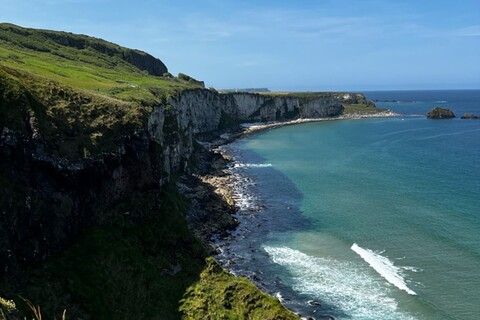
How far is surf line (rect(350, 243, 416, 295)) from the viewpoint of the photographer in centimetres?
4859

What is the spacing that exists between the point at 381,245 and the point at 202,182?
41.8 meters

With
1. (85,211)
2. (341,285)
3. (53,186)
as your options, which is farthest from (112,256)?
(341,285)

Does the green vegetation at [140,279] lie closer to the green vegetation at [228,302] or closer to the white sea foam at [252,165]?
the green vegetation at [228,302]

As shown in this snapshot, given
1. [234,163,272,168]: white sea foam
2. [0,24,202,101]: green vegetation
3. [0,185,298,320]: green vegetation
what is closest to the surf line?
[0,185,298,320]: green vegetation

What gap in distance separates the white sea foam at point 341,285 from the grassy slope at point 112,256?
416 inches

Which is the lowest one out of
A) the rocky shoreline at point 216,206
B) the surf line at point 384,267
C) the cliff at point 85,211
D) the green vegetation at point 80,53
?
the surf line at point 384,267

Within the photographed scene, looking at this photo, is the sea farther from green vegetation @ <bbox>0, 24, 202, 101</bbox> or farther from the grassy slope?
green vegetation @ <bbox>0, 24, 202, 101</bbox>

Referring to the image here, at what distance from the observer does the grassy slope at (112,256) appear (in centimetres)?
3409

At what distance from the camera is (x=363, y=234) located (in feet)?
207

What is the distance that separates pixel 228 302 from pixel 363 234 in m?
30.7

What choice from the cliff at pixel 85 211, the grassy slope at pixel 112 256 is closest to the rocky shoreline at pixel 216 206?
the grassy slope at pixel 112 256

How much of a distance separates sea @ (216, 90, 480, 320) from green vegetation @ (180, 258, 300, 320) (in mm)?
7849

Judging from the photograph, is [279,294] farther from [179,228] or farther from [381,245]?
[381,245]

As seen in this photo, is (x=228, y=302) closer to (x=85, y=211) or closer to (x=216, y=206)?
(x=85, y=211)
